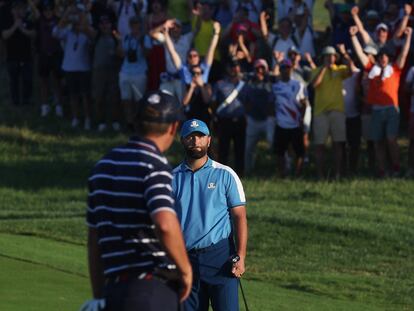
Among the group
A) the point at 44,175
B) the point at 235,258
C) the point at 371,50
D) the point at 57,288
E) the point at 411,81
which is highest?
the point at 371,50

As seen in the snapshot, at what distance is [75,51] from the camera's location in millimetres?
24125

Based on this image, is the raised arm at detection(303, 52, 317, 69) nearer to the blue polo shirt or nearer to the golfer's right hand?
the blue polo shirt

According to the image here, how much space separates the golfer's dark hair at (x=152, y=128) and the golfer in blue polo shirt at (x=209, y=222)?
2.68 m

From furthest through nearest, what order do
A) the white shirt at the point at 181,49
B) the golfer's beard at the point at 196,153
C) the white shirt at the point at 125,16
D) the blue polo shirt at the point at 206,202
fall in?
the white shirt at the point at 125,16, the white shirt at the point at 181,49, the golfer's beard at the point at 196,153, the blue polo shirt at the point at 206,202

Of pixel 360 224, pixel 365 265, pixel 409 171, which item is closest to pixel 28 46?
pixel 409 171

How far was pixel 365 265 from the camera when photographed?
15.3 meters

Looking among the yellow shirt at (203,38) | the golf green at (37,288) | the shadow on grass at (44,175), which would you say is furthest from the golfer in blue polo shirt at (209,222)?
the yellow shirt at (203,38)

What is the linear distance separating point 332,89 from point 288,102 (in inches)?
29.1

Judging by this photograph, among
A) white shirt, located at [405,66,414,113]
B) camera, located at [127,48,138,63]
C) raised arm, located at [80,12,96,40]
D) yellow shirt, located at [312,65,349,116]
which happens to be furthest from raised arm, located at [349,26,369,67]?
raised arm, located at [80,12,96,40]

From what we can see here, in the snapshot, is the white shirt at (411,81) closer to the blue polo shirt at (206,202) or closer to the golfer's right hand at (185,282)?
the blue polo shirt at (206,202)

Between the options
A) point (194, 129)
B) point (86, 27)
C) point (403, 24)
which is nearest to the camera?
point (194, 129)

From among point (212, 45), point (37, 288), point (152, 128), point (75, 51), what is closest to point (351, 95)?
point (212, 45)

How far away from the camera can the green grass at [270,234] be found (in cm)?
1260

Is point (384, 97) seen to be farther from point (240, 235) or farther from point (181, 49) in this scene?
point (240, 235)
